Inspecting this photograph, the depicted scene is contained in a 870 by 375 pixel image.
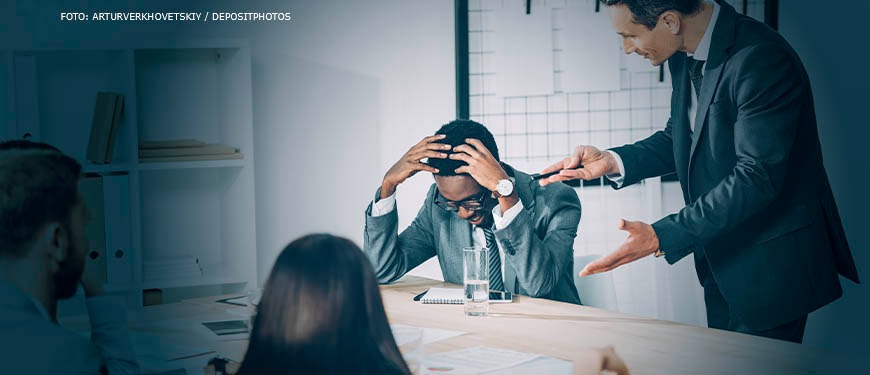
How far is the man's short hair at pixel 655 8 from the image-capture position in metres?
2.55

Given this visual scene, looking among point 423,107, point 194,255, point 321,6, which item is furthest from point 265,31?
point 194,255

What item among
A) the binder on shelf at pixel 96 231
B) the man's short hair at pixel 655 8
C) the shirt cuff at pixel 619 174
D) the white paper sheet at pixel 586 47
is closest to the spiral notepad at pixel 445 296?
the shirt cuff at pixel 619 174

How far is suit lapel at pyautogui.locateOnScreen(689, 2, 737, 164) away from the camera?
2.39m

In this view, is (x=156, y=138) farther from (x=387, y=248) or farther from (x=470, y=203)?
(x=470, y=203)

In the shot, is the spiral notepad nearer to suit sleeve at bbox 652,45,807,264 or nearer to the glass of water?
the glass of water

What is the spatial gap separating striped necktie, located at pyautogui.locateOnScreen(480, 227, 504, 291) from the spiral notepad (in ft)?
0.99

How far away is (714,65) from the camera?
7.89ft

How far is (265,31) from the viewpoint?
3.03 metres

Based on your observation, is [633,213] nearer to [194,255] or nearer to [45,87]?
[194,255]

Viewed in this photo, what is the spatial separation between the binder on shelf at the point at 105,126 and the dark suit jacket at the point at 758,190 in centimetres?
170

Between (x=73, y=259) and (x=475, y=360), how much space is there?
0.78 meters

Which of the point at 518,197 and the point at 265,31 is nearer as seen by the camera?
the point at 518,197

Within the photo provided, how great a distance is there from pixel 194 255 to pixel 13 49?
3.04 ft

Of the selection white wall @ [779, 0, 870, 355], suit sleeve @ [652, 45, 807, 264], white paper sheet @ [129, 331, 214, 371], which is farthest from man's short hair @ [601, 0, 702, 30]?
white paper sheet @ [129, 331, 214, 371]
